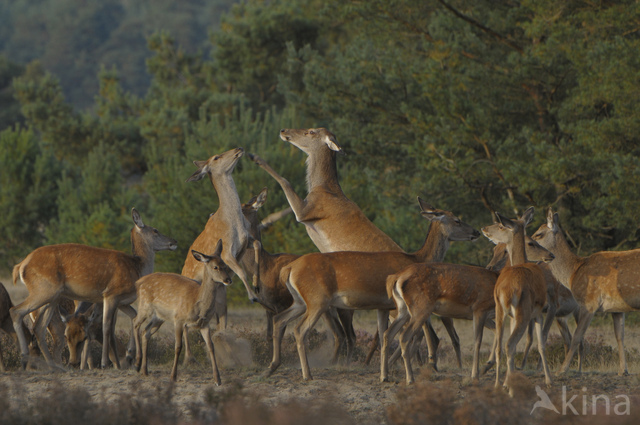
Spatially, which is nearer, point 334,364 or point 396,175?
point 334,364

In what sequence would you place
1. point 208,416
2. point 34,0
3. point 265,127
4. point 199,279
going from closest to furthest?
1. point 208,416
2. point 199,279
3. point 265,127
4. point 34,0

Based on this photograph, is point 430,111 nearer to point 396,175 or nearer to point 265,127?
point 396,175

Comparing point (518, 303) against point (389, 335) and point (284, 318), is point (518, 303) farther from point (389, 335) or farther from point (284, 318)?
point (284, 318)

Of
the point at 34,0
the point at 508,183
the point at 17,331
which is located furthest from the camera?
the point at 34,0

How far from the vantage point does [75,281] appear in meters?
10.6

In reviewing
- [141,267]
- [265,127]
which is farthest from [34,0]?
[141,267]

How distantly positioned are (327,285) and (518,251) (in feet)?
7.73

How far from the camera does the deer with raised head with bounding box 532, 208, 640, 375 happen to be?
1054 centimetres

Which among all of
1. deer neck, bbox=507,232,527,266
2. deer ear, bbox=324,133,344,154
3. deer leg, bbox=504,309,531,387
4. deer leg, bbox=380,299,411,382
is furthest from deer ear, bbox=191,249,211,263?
deer ear, bbox=324,133,344,154

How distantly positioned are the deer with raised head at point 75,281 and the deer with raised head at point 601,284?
17.1ft

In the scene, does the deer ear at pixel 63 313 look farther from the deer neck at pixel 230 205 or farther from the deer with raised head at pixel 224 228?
the deer neck at pixel 230 205

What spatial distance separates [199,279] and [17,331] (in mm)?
2207

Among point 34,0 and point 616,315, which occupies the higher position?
point 34,0

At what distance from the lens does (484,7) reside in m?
22.9
